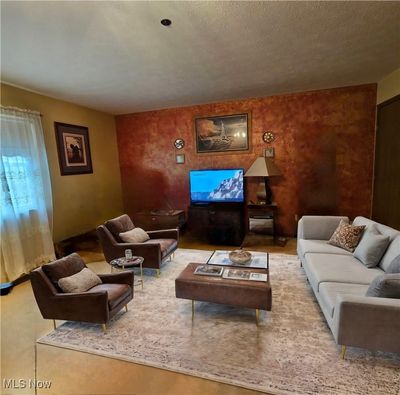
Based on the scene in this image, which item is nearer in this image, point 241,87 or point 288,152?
point 241,87

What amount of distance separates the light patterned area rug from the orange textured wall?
2.36 meters

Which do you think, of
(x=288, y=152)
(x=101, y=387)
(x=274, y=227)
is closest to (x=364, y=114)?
(x=288, y=152)

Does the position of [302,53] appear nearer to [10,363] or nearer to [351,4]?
[351,4]

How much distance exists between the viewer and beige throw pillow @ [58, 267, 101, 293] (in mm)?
2231

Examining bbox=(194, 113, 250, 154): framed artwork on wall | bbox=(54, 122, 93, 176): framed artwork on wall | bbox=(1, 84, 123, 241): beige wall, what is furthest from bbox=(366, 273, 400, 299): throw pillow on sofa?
bbox=(54, 122, 93, 176): framed artwork on wall

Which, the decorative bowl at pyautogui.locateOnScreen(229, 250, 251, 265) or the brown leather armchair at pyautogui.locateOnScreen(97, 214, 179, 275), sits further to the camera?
the brown leather armchair at pyautogui.locateOnScreen(97, 214, 179, 275)

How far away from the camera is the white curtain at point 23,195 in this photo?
3.22 metres

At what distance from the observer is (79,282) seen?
2299mm

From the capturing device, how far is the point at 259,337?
2.07m

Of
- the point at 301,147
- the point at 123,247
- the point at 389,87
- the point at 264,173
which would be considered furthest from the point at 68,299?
the point at 389,87

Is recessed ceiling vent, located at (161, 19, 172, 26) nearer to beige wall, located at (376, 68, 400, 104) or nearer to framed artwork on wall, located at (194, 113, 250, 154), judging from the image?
framed artwork on wall, located at (194, 113, 250, 154)

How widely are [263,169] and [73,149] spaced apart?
356cm

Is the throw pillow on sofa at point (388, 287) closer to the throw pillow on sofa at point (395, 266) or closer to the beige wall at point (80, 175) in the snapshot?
the throw pillow on sofa at point (395, 266)

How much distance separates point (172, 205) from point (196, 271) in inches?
123
